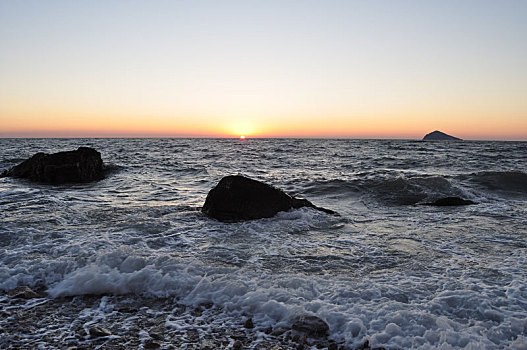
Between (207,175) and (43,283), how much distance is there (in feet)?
43.4

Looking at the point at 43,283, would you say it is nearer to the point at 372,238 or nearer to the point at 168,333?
the point at 168,333

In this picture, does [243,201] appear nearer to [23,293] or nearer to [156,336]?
[23,293]

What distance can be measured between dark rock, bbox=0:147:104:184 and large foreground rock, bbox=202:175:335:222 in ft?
29.2

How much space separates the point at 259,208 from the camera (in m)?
7.98

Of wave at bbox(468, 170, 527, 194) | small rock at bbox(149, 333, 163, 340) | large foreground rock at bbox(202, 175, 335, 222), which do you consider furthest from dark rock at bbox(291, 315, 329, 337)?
wave at bbox(468, 170, 527, 194)

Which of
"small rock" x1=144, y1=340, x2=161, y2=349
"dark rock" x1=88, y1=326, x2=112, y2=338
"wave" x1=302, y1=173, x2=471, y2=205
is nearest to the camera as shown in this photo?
"small rock" x1=144, y1=340, x2=161, y2=349

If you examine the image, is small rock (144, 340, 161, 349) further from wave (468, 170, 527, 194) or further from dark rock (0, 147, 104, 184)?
wave (468, 170, 527, 194)

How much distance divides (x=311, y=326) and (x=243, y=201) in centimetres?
483

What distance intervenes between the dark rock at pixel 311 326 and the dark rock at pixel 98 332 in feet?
5.88

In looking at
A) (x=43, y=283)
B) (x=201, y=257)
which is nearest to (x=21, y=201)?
(x=43, y=283)

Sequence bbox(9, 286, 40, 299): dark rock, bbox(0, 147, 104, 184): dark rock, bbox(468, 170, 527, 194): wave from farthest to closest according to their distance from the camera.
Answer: bbox(0, 147, 104, 184): dark rock → bbox(468, 170, 527, 194): wave → bbox(9, 286, 40, 299): dark rock

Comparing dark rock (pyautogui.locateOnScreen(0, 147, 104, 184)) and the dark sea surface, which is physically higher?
dark rock (pyautogui.locateOnScreen(0, 147, 104, 184))

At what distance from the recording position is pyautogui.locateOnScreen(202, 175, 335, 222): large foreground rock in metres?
7.84

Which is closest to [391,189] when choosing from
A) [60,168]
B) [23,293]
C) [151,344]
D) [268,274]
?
[268,274]
